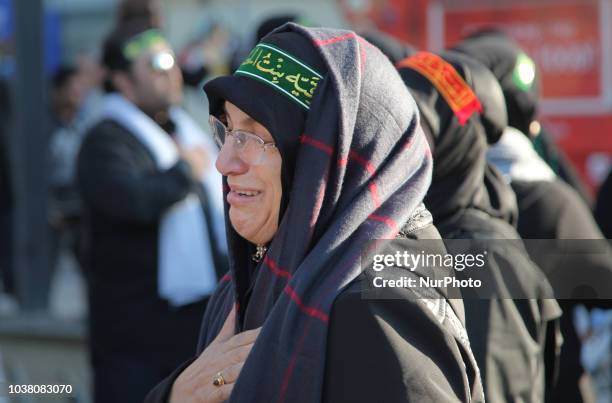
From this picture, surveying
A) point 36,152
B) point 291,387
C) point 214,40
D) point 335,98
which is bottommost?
point 291,387

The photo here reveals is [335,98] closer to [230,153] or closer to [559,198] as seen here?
[230,153]

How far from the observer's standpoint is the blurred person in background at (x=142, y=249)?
4531 millimetres

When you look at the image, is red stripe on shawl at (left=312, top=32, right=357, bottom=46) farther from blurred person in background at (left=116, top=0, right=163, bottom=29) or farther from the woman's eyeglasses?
blurred person in background at (left=116, top=0, right=163, bottom=29)

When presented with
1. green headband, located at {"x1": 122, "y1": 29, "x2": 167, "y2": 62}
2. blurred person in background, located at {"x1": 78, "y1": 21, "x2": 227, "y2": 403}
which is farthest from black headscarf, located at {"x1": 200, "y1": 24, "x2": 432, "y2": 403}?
green headband, located at {"x1": 122, "y1": 29, "x2": 167, "y2": 62}

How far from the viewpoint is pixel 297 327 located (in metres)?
2.09

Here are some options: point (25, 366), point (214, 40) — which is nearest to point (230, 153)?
point (25, 366)

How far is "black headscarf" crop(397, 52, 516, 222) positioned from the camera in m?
2.98

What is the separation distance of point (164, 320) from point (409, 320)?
265 centimetres

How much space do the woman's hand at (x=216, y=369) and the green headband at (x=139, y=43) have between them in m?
2.76

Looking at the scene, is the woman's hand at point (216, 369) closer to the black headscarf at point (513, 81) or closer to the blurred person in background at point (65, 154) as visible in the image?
the black headscarf at point (513, 81)

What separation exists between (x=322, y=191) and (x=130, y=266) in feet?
8.40

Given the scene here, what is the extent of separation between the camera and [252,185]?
7.66 feet

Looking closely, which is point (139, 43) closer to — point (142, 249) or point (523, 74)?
point (142, 249)

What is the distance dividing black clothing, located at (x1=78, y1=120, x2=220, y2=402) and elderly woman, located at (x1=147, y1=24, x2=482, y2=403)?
6.93 feet
